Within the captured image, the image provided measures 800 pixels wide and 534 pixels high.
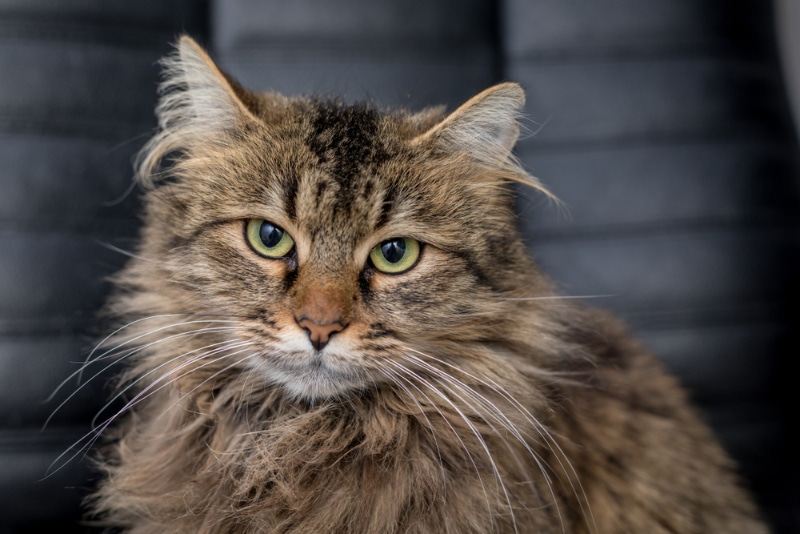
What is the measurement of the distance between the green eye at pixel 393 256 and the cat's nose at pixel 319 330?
0.17 metres

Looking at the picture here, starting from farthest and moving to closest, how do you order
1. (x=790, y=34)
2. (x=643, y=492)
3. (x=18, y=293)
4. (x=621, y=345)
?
(x=790, y=34) < (x=18, y=293) < (x=621, y=345) < (x=643, y=492)

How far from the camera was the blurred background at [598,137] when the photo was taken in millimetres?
1896

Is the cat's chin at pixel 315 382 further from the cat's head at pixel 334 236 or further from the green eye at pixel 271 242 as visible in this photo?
the green eye at pixel 271 242

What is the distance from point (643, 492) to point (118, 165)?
62.8 inches

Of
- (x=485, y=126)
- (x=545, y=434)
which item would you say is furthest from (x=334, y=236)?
(x=545, y=434)

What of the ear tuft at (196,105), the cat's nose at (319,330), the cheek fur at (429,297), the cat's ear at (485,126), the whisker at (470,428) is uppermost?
the cat's ear at (485,126)

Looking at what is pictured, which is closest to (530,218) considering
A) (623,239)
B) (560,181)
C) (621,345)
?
(560,181)

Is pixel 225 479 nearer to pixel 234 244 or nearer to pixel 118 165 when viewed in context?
pixel 234 244

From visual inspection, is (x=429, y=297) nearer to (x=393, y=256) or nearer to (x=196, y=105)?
(x=393, y=256)

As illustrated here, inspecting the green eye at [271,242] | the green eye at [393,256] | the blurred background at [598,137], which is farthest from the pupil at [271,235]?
the blurred background at [598,137]

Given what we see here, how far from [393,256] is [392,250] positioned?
0.04ft

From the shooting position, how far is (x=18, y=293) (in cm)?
181

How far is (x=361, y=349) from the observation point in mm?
1113

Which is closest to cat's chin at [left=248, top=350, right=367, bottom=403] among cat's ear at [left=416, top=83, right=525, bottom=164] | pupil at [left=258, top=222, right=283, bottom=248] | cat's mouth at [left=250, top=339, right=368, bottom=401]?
cat's mouth at [left=250, top=339, right=368, bottom=401]
